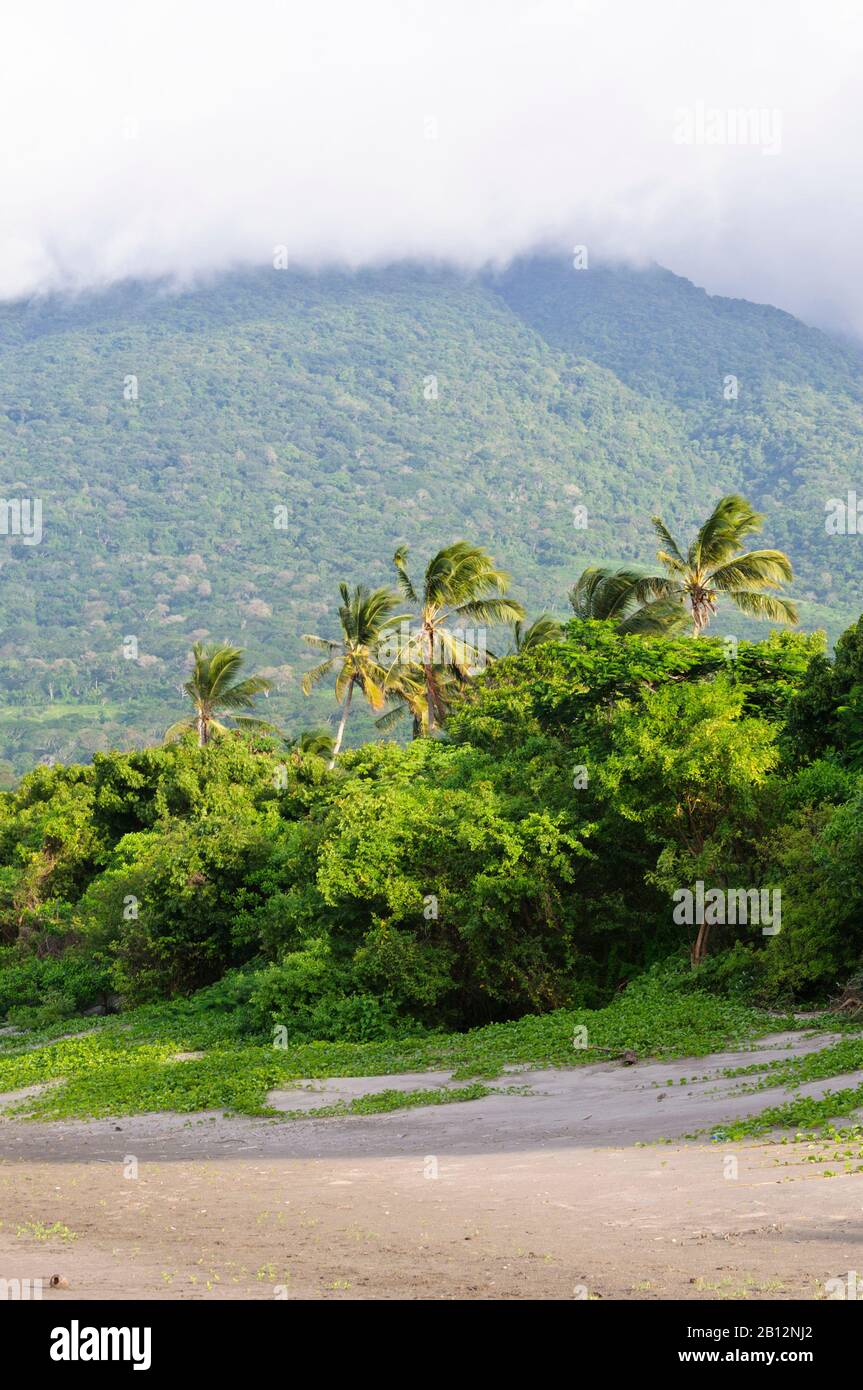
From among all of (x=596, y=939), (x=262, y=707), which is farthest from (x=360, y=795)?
(x=262, y=707)

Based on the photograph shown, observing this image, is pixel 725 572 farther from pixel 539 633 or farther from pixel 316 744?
pixel 316 744

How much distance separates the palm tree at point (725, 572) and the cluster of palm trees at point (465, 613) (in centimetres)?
3

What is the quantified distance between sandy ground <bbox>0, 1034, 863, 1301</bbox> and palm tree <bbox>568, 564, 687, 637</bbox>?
1121 inches

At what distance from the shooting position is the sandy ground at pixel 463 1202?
9.77 meters

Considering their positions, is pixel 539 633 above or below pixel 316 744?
above

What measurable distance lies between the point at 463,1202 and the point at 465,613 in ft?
131

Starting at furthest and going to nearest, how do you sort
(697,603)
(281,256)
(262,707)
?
(262,707)
(281,256)
(697,603)

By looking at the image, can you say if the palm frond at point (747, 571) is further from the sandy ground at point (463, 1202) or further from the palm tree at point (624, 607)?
the sandy ground at point (463, 1202)

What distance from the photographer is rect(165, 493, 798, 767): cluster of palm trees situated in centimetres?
4666

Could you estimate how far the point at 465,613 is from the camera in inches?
2058

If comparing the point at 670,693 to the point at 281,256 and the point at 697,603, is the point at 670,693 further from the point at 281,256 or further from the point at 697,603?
the point at 281,256
